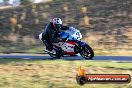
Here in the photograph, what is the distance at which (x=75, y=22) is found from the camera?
32812 millimetres

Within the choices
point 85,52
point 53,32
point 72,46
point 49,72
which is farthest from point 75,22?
point 49,72

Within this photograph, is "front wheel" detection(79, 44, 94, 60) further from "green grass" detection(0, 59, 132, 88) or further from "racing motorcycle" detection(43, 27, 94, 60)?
"green grass" detection(0, 59, 132, 88)

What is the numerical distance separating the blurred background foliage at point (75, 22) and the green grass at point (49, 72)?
227 inches

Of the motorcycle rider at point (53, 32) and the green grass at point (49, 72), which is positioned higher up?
the motorcycle rider at point (53, 32)

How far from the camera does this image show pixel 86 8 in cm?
3531

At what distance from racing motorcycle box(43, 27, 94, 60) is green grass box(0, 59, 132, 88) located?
93 cm

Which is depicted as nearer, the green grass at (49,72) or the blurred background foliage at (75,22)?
the green grass at (49,72)

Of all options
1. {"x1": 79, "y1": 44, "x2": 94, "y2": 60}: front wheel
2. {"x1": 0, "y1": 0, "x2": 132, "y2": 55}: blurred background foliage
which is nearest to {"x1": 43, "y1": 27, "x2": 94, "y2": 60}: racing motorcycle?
{"x1": 79, "y1": 44, "x2": 94, "y2": 60}: front wheel

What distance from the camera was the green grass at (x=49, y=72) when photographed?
1562 cm

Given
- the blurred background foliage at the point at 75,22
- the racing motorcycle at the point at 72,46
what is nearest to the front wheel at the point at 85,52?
the racing motorcycle at the point at 72,46

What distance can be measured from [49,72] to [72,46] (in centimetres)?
326

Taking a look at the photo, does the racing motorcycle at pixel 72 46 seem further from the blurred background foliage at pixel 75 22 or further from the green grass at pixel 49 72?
the blurred background foliage at pixel 75 22

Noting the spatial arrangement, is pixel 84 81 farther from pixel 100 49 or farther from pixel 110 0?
pixel 110 0

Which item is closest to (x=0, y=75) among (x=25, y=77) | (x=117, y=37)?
(x=25, y=77)
